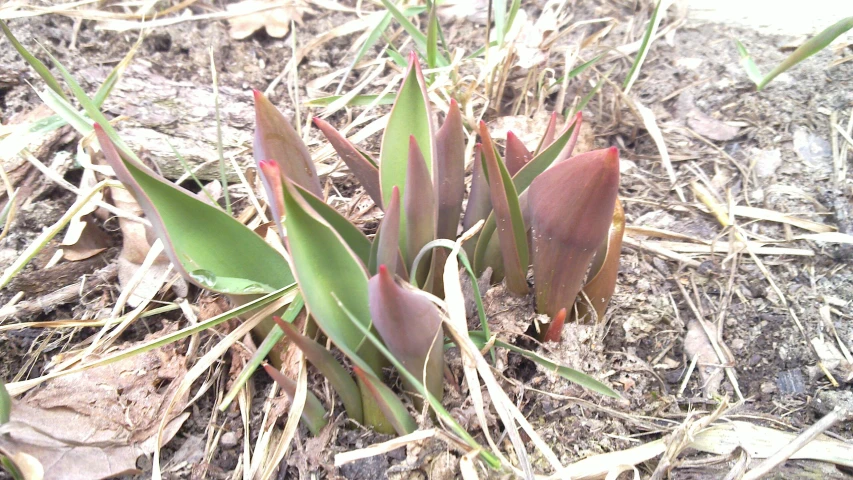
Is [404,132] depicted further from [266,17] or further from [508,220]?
[266,17]

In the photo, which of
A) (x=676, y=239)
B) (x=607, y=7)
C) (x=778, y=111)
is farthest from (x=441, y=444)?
(x=607, y=7)

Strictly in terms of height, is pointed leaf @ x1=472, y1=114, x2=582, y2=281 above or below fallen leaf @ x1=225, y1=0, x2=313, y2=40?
below

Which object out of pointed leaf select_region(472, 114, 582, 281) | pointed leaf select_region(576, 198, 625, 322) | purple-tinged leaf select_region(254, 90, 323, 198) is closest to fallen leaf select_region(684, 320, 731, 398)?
pointed leaf select_region(576, 198, 625, 322)

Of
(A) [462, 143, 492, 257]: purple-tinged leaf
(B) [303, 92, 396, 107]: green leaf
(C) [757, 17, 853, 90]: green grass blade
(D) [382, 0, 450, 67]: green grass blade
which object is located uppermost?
(D) [382, 0, 450, 67]: green grass blade

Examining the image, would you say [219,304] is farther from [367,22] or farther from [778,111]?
[778,111]

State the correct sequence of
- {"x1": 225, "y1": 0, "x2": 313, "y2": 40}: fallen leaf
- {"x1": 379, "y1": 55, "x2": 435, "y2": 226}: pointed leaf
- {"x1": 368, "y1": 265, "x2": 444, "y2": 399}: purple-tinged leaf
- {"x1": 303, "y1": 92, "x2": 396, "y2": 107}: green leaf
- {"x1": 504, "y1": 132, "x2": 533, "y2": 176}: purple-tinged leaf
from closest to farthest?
{"x1": 368, "y1": 265, "x2": 444, "y2": 399}: purple-tinged leaf, {"x1": 379, "y1": 55, "x2": 435, "y2": 226}: pointed leaf, {"x1": 504, "y1": 132, "x2": 533, "y2": 176}: purple-tinged leaf, {"x1": 303, "y1": 92, "x2": 396, "y2": 107}: green leaf, {"x1": 225, "y1": 0, "x2": 313, "y2": 40}: fallen leaf

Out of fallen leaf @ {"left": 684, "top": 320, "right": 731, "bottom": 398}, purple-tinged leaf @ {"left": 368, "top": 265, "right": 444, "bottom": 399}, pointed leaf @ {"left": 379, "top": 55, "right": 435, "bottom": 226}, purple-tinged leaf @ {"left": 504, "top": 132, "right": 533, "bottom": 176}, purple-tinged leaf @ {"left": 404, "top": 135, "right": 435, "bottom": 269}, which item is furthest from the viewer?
fallen leaf @ {"left": 684, "top": 320, "right": 731, "bottom": 398}

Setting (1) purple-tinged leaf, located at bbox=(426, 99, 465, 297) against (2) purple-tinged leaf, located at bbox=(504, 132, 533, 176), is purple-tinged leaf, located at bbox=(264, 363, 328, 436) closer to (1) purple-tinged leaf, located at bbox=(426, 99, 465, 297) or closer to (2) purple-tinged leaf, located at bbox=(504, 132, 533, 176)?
(1) purple-tinged leaf, located at bbox=(426, 99, 465, 297)
